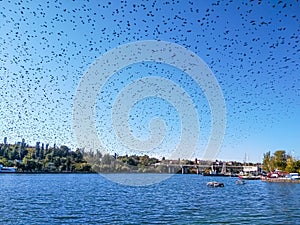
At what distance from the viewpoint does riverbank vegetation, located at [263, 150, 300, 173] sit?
133500 millimetres

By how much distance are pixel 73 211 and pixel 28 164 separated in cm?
14732

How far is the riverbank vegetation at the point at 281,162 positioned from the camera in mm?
133500

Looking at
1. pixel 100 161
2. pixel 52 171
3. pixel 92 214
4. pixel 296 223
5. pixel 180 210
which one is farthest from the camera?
pixel 52 171

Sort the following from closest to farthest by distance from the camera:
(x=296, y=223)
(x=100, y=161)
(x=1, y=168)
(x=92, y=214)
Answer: (x=296, y=223)
(x=92, y=214)
(x=100, y=161)
(x=1, y=168)

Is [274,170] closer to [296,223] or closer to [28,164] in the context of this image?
[28,164]

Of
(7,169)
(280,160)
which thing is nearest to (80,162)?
(7,169)

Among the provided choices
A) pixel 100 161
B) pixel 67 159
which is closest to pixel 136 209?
pixel 100 161

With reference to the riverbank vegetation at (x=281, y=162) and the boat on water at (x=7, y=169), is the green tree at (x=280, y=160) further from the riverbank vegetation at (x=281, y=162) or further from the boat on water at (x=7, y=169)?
the boat on water at (x=7, y=169)

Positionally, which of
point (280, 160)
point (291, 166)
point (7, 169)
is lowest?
point (7, 169)

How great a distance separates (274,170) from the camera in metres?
149

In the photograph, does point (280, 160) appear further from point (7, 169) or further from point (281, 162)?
point (7, 169)

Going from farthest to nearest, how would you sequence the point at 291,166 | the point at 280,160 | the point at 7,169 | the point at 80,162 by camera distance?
the point at 80,162 < the point at 7,169 < the point at 280,160 < the point at 291,166

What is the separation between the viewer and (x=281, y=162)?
143500 mm

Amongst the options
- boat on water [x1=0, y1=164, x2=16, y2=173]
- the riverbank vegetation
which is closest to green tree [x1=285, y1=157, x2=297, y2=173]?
the riverbank vegetation
